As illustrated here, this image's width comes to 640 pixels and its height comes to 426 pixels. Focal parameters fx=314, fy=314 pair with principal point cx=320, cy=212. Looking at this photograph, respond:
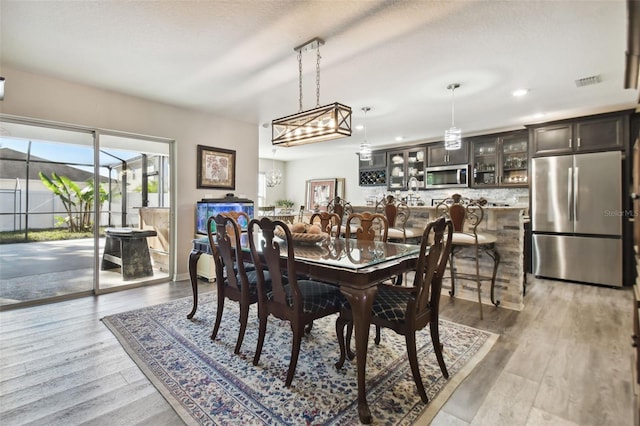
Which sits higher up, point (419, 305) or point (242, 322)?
point (419, 305)

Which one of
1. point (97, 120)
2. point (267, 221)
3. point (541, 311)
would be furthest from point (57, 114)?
point (541, 311)

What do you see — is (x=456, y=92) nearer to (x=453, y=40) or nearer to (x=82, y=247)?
(x=453, y=40)

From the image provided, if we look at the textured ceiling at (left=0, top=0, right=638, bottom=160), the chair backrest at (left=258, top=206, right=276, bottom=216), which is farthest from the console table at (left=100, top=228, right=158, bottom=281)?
the chair backrest at (left=258, top=206, right=276, bottom=216)

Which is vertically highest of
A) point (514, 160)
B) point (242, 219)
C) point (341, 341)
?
point (514, 160)

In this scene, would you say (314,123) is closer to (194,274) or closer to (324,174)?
(194,274)

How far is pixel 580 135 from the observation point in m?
4.53

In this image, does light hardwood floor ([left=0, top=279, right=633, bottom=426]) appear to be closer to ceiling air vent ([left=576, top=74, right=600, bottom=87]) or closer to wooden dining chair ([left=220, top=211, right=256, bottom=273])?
wooden dining chair ([left=220, top=211, right=256, bottom=273])

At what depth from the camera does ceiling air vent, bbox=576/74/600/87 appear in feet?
10.5

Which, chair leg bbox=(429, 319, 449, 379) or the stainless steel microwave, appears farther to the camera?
the stainless steel microwave

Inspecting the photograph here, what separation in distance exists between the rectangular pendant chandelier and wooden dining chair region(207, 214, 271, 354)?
3.43 feet

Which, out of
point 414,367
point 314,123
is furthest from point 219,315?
point 314,123

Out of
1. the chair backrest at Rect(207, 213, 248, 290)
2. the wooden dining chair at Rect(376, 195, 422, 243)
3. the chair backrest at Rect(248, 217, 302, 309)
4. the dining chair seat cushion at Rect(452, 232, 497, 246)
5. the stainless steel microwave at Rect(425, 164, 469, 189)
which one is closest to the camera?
the chair backrest at Rect(248, 217, 302, 309)

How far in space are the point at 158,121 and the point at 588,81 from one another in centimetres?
506

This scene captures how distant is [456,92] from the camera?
12.2 feet
